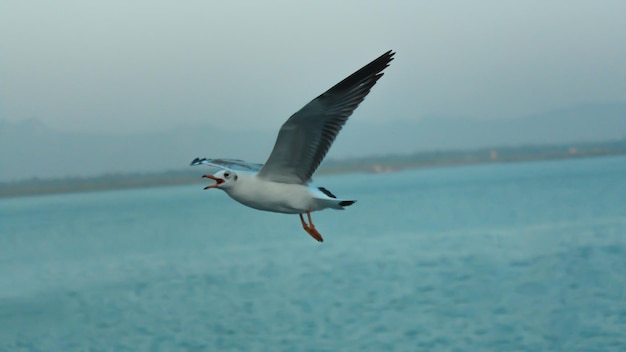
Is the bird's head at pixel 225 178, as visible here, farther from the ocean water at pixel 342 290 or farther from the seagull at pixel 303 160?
the ocean water at pixel 342 290

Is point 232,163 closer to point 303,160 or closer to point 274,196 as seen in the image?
point 303,160

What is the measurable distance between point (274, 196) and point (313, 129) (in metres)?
0.87

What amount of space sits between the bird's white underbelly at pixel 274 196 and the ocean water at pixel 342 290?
82.7 ft

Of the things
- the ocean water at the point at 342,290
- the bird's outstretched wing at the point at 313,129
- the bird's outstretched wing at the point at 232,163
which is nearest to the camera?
the bird's outstretched wing at the point at 313,129

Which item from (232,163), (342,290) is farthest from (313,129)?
(342,290)

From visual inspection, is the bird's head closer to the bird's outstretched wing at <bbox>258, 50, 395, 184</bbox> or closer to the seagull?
the seagull

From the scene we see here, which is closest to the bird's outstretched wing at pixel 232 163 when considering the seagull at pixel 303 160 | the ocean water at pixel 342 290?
the seagull at pixel 303 160

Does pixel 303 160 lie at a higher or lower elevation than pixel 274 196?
higher

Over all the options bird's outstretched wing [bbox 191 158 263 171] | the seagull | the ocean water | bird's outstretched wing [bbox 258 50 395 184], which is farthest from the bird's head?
the ocean water

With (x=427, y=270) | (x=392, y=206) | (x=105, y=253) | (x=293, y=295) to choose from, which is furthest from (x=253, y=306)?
(x=392, y=206)

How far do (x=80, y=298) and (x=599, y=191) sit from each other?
299ft

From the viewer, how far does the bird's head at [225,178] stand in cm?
768

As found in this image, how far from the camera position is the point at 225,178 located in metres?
7.76

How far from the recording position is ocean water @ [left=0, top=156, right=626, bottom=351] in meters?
35.7
